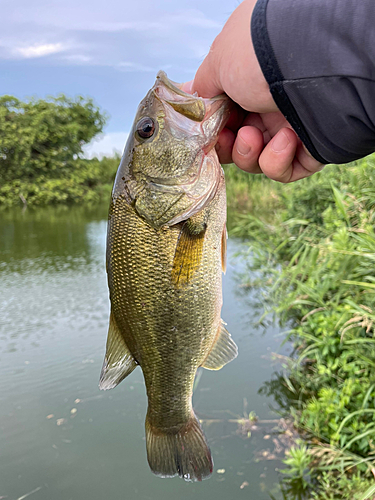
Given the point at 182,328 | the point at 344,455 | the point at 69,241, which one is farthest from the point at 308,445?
the point at 69,241

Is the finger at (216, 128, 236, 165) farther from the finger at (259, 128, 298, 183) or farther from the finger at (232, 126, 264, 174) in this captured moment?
the finger at (259, 128, 298, 183)

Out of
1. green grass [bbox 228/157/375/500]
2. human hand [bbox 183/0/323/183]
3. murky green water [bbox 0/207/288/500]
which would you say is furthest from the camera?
murky green water [bbox 0/207/288/500]

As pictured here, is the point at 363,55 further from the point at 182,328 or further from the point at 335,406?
the point at 335,406

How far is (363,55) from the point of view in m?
1.06

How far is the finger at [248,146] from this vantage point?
1.59 meters

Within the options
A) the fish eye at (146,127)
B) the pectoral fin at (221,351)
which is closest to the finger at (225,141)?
the fish eye at (146,127)

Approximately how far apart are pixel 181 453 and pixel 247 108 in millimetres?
1295

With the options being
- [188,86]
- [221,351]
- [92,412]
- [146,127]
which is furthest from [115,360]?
[92,412]

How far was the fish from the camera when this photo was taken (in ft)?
4.63

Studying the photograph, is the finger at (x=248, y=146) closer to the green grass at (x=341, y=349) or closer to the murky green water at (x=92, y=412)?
the green grass at (x=341, y=349)

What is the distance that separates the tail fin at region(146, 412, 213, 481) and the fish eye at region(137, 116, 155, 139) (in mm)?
1113

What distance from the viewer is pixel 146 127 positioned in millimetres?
1471

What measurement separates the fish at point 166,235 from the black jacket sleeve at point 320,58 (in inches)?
12.2

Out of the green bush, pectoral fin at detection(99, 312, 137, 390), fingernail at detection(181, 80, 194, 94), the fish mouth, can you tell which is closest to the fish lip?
the fish mouth
